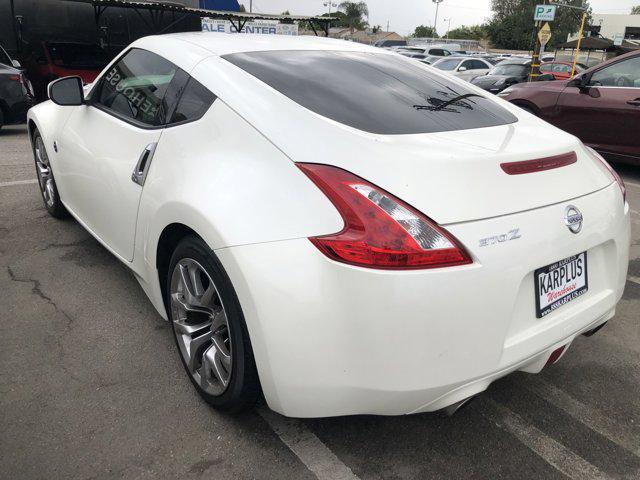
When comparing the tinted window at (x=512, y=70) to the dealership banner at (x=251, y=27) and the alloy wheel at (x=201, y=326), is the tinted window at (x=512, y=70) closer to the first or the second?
the dealership banner at (x=251, y=27)

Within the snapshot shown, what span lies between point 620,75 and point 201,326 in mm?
6291

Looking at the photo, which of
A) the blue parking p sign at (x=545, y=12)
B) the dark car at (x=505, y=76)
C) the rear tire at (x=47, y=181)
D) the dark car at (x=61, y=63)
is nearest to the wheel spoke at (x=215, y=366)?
the rear tire at (x=47, y=181)

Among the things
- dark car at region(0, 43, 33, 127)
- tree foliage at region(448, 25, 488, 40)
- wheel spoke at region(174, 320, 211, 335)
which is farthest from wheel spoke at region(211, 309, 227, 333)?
tree foliage at region(448, 25, 488, 40)

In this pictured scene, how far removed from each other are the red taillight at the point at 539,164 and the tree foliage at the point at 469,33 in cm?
9118

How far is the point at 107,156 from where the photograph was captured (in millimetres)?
2906

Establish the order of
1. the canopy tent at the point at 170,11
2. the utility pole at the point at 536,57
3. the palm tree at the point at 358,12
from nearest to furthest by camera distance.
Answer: the utility pole at the point at 536,57
the canopy tent at the point at 170,11
the palm tree at the point at 358,12

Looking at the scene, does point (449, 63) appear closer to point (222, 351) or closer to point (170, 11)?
point (170, 11)

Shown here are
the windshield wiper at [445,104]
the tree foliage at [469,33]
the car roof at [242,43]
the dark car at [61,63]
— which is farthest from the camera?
the tree foliage at [469,33]

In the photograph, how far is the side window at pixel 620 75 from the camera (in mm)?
6395

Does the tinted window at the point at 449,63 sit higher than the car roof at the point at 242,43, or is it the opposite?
the car roof at the point at 242,43

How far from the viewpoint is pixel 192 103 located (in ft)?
7.88

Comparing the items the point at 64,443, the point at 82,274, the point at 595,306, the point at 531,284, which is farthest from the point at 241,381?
the point at 82,274

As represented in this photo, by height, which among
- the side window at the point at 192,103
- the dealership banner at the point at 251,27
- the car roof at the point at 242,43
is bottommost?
the side window at the point at 192,103

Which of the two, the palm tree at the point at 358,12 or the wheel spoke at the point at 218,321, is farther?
the palm tree at the point at 358,12
